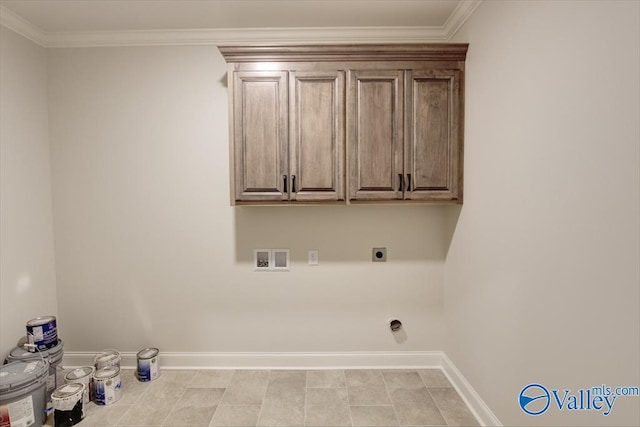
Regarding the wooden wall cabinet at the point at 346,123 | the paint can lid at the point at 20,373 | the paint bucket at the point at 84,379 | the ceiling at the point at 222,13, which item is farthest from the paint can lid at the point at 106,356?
the ceiling at the point at 222,13

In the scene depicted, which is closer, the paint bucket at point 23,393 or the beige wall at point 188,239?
the paint bucket at point 23,393

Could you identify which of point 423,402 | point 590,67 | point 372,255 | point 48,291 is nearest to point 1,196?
point 48,291

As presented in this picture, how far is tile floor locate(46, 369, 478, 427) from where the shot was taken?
6.67 ft

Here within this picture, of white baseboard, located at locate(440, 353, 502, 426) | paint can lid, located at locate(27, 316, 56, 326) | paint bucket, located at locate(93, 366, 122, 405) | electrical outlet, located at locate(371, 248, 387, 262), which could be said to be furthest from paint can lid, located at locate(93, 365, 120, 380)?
white baseboard, located at locate(440, 353, 502, 426)

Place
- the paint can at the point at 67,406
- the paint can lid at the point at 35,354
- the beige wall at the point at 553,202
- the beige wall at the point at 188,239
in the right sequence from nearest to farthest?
the beige wall at the point at 553,202, the paint can at the point at 67,406, the paint can lid at the point at 35,354, the beige wall at the point at 188,239

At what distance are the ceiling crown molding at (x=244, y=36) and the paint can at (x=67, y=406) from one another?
2.53m

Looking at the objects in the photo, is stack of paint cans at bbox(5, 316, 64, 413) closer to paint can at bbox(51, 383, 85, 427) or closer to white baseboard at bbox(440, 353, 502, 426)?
paint can at bbox(51, 383, 85, 427)

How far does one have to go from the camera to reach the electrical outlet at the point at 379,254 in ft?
8.66

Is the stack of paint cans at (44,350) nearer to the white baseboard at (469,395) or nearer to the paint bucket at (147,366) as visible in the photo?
the paint bucket at (147,366)

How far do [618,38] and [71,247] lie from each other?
355 cm

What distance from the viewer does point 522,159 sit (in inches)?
62.9

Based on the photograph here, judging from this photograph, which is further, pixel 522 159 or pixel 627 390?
pixel 522 159

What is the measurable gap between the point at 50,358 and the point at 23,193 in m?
1.21

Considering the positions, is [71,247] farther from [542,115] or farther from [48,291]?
[542,115]
